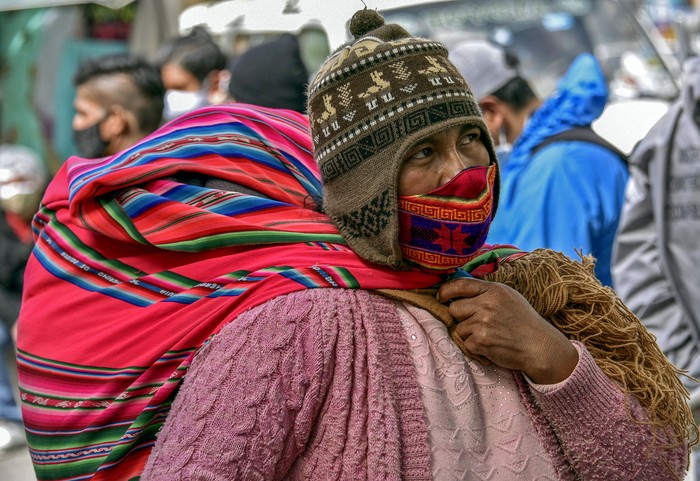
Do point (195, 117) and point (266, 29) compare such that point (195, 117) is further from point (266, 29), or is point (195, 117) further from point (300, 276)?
point (266, 29)

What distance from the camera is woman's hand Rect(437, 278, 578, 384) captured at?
1935 mm

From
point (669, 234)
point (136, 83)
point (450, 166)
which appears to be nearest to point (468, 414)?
point (450, 166)

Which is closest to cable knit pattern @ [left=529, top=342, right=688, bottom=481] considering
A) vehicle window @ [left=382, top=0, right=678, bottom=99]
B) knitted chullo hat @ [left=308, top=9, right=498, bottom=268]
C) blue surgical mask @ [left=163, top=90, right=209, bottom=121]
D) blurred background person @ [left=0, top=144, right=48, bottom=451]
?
knitted chullo hat @ [left=308, top=9, right=498, bottom=268]

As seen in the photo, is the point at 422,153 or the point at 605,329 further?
the point at 605,329

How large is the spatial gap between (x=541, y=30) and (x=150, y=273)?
24.9ft

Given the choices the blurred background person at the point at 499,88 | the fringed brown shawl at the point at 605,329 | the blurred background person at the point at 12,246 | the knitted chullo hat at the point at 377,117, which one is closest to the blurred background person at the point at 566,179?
the blurred background person at the point at 499,88

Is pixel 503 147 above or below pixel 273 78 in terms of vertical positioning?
below

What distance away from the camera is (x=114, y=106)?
187 inches

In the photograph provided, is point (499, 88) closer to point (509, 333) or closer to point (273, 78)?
point (273, 78)

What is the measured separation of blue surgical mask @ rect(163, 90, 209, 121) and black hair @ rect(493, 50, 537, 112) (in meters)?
2.58

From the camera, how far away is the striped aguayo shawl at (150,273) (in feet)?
6.57

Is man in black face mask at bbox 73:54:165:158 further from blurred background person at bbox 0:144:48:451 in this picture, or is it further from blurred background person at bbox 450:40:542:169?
blurred background person at bbox 0:144:48:451

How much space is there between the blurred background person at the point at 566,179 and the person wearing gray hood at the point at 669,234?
0.42 feet

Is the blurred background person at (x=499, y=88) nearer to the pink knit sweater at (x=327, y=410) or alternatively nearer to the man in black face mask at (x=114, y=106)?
the man in black face mask at (x=114, y=106)
